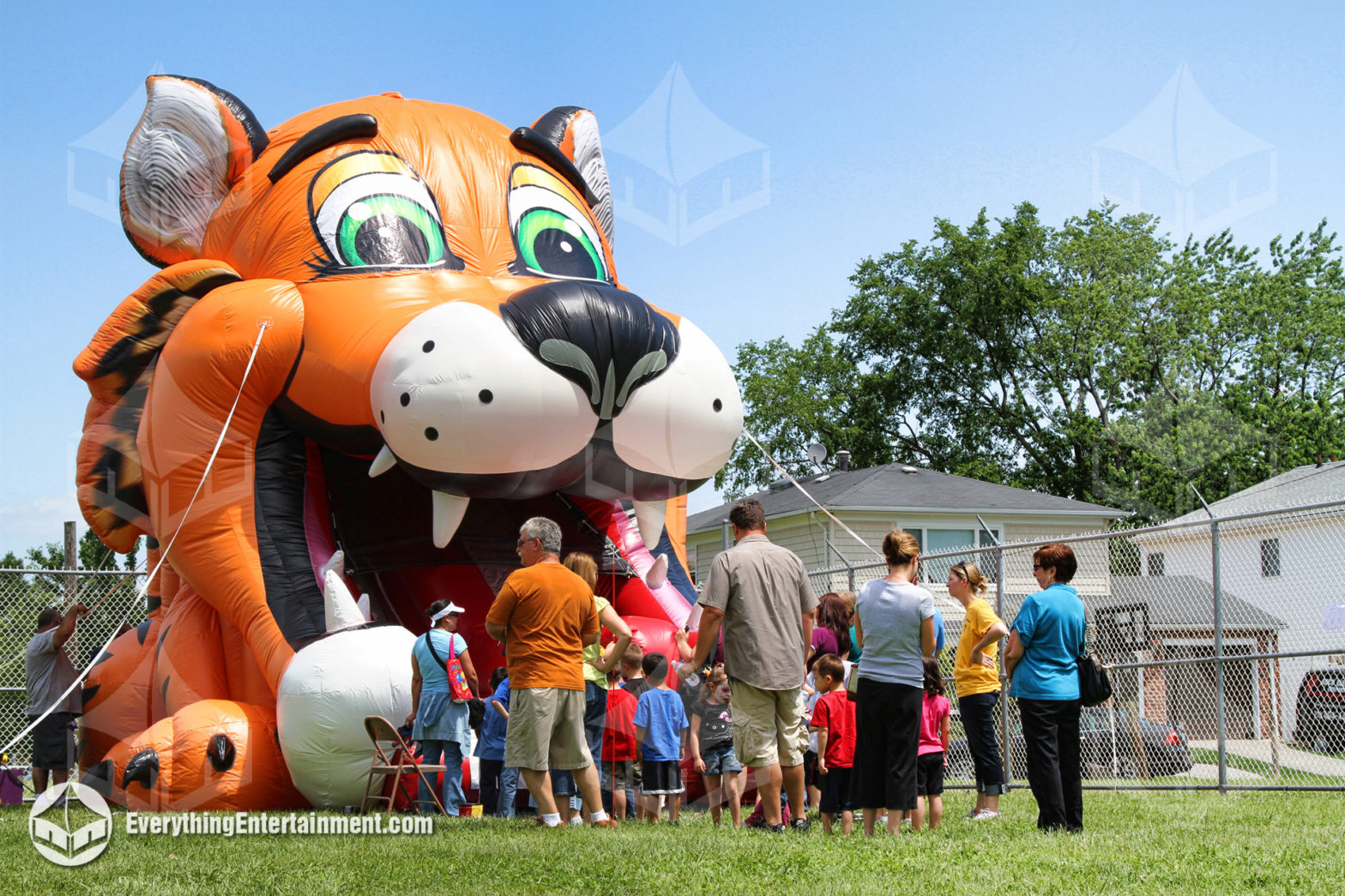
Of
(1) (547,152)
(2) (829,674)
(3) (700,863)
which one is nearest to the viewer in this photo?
(3) (700,863)

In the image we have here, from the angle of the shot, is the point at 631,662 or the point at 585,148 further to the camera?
the point at 585,148

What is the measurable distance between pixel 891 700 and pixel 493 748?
2.62 metres

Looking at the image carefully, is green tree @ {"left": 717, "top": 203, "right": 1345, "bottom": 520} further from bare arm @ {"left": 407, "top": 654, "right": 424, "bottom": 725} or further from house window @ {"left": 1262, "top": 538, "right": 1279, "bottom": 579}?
bare arm @ {"left": 407, "top": 654, "right": 424, "bottom": 725}

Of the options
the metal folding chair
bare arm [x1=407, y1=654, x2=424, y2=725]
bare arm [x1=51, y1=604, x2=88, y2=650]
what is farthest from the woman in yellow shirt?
bare arm [x1=51, y1=604, x2=88, y2=650]

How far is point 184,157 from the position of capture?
8.79 metres

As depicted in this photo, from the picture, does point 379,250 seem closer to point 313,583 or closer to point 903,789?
point 313,583

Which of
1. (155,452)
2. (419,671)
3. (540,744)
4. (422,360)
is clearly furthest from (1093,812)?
(155,452)

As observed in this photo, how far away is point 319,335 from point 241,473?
3.16 ft

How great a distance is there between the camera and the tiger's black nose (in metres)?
7.32

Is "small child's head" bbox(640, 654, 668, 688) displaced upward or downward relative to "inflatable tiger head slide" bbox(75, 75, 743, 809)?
downward

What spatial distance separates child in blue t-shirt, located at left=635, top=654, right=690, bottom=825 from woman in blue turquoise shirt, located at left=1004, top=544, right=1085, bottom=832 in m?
1.98

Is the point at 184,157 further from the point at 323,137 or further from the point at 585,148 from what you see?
the point at 585,148

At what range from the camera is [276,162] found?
858 cm

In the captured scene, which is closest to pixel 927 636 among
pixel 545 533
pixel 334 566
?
pixel 545 533
